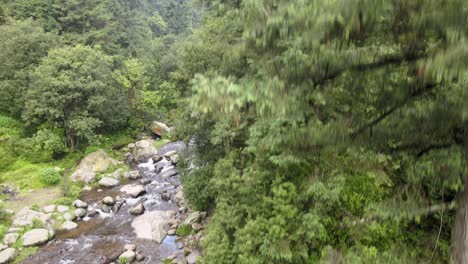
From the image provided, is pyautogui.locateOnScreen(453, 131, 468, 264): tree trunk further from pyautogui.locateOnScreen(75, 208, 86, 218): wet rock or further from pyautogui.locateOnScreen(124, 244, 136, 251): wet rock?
pyautogui.locateOnScreen(75, 208, 86, 218): wet rock

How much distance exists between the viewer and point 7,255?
11258 millimetres

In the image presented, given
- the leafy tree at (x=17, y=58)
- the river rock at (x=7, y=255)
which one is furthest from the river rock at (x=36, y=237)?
the leafy tree at (x=17, y=58)

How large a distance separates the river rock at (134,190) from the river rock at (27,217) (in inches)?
150

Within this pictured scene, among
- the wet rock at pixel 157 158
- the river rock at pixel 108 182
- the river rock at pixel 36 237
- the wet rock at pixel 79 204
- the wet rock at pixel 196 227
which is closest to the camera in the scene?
the river rock at pixel 36 237

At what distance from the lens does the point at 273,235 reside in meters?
6.80

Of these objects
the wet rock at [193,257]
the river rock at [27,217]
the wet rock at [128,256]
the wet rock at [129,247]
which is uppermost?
the wet rock at [193,257]

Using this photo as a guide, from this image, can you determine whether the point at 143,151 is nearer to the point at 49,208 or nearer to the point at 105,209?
the point at 105,209

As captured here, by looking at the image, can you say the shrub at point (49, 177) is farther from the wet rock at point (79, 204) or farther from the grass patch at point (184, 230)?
the grass patch at point (184, 230)

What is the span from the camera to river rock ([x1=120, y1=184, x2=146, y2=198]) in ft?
53.6

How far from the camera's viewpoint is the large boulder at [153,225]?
503 inches

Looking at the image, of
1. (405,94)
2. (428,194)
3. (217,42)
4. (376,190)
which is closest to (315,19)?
(405,94)

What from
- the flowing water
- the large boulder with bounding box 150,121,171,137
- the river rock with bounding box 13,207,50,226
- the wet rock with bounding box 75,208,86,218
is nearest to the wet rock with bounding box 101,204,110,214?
the flowing water

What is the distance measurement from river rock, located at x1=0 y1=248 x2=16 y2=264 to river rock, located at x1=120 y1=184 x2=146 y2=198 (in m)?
5.70

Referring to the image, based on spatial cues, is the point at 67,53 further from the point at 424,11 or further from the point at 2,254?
the point at 424,11
